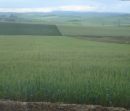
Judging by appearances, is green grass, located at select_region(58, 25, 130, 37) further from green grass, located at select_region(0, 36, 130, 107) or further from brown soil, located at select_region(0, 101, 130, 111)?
brown soil, located at select_region(0, 101, 130, 111)

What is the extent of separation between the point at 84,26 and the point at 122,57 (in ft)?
2.79

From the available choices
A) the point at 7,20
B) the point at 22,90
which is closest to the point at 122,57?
the point at 22,90

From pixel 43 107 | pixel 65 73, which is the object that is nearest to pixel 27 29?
pixel 65 73

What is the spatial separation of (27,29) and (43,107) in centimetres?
140

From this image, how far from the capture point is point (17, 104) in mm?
5031

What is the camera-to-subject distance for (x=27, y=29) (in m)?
5.64

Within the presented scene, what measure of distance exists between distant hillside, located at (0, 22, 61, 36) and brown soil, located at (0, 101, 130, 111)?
4.06 feet

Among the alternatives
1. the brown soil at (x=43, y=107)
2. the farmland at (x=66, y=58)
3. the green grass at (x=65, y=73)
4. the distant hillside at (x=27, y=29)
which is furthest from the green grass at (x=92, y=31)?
the brown soil at (x=43, y=107)

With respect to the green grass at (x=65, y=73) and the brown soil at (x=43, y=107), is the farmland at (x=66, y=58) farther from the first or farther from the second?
the brown soil at (x=43, y=107)

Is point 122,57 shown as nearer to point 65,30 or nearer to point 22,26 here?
point 65,30

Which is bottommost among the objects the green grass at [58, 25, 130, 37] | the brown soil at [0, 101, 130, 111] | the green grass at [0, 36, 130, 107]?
the brown soil at [0, 101, 130, 111]

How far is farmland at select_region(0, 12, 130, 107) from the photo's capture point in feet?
17.0

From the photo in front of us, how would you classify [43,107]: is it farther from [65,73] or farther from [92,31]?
[92,31]

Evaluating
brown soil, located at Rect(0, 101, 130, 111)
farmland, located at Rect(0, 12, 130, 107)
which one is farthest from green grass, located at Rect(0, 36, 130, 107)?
brown soil, located at Rect(0, 101, 130, 111)
